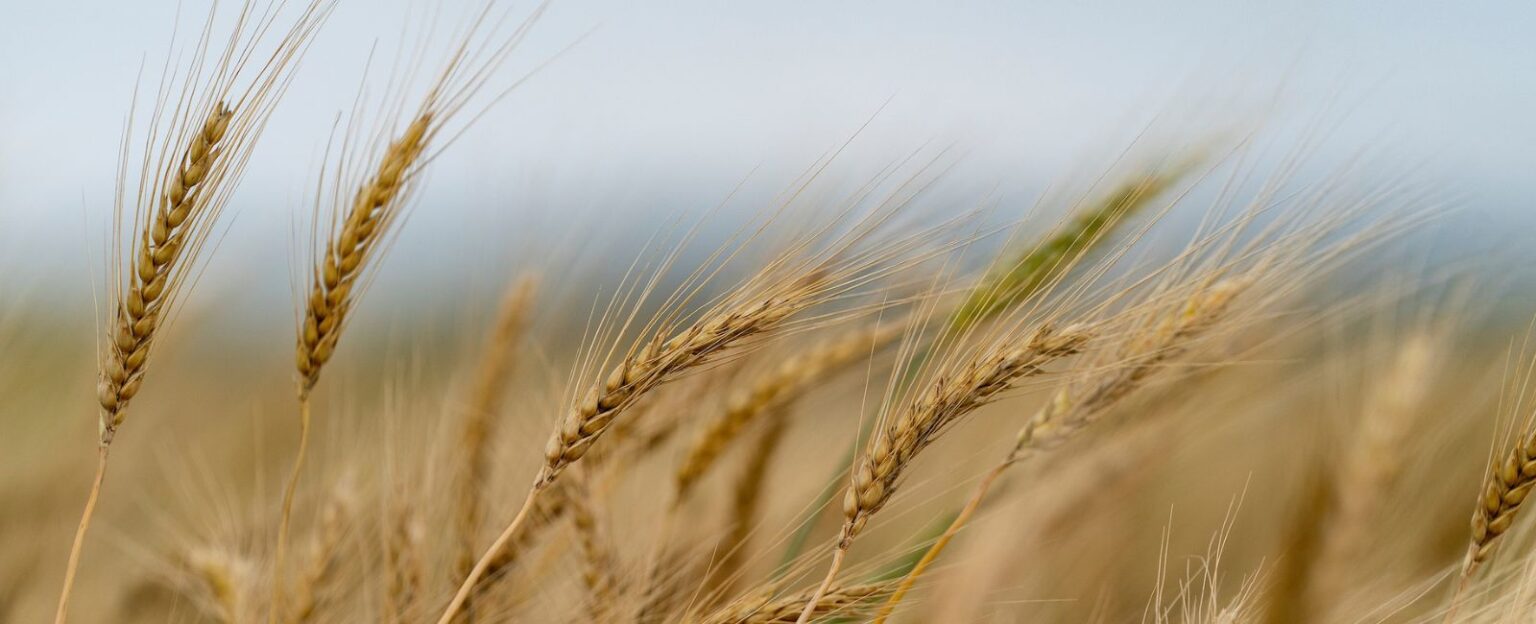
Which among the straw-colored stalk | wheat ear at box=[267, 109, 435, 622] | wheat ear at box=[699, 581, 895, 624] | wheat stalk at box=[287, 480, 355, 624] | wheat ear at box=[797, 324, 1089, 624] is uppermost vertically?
wheat ear at box=[267, 109, 435, 622]

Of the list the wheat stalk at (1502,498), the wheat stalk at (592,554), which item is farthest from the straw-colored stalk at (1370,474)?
the wheat stalk at (592,554)

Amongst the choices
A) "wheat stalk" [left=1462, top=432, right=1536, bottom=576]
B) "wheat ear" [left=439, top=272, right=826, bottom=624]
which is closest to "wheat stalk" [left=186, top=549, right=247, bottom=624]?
"wheat ear" [left=439, top=272, right=826, bottom=624]

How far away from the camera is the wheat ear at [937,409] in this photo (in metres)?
0.65

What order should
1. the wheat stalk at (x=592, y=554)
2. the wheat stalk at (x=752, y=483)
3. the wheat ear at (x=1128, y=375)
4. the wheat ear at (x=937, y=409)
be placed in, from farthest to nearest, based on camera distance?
the wheat stalk at (x=752, y=483)
the wheat stalk at (x=592, y=554)
the wheat ear at (x=1128, y=375)
the wheat ear at (x=937, y=409)

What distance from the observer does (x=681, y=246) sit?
76 centimetres

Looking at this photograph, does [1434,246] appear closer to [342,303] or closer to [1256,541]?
[1256,541]

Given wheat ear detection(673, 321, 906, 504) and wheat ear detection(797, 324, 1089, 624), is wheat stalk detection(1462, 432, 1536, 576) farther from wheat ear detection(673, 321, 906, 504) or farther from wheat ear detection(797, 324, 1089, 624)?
Answer: wheat ear detection(673, 321, 906, 504)

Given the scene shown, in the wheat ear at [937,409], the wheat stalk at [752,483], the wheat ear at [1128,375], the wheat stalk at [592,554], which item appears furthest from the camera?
the wheat stalk at [752,483]

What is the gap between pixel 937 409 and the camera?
681 mm

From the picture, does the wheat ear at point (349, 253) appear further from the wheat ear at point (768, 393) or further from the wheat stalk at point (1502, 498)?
the wheat stalk at point (1502, 498)

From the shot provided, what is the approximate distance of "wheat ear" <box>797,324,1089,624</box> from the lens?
0.65 meters

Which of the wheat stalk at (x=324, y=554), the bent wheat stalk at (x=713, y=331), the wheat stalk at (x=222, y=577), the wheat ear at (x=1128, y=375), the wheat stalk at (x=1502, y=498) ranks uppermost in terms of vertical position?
the wheat stalk at (x=222, y=577)

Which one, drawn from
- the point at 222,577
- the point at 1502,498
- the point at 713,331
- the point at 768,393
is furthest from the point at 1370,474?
the point at 222,577

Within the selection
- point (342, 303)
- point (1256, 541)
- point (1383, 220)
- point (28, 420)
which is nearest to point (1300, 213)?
point (1383, 220)
